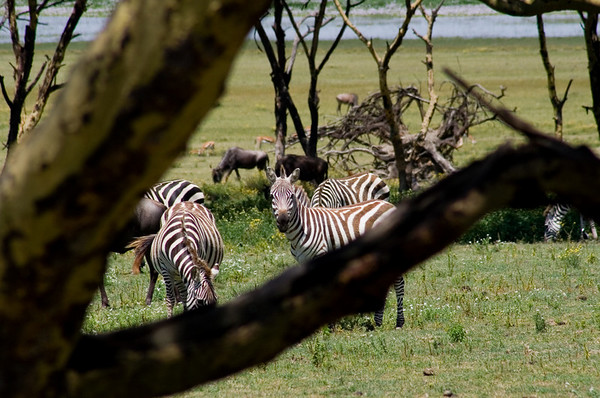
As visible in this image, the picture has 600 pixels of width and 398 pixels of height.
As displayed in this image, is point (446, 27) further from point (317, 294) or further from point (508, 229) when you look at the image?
point (317, 294)

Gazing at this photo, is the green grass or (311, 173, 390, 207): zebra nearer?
the green grass

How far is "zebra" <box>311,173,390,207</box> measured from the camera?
1390cm

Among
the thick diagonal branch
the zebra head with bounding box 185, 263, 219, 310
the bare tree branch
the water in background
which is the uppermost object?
the bare tree branch

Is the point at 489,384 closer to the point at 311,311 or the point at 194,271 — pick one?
the point at 194,271

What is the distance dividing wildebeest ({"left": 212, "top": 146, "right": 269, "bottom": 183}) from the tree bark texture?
2114cm

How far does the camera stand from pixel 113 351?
6.93 feet

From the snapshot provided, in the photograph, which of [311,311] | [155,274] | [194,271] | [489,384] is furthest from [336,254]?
[155,274]

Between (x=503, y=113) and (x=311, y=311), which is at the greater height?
(x=503, y=113)

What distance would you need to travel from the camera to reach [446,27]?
93.5 meters

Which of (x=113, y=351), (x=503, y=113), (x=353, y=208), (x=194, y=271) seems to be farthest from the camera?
(x=353, y=208)

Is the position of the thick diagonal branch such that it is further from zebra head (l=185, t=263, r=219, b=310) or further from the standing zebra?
the standing zebra

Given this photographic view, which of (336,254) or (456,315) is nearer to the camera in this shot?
(336,254)

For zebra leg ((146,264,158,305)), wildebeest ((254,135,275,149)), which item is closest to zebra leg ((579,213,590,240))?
zebra leg ((146,264,158,305))

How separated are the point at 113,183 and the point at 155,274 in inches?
387
